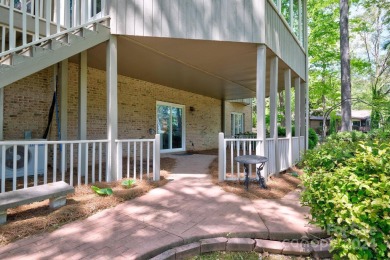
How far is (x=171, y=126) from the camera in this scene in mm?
9891

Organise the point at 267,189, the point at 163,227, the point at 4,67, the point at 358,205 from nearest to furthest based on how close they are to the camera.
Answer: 1. the point at 358,205
2. the point at 163,227
3. the point at 4,67
4. the point at 267,189

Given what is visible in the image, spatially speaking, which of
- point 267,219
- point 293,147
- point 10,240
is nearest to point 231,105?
point 293,147

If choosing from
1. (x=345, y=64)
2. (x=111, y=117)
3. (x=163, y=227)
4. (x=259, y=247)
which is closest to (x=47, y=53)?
(x=111, y=117)

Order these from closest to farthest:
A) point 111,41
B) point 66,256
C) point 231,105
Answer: point 66,256 → point 111,41 → point 231,105

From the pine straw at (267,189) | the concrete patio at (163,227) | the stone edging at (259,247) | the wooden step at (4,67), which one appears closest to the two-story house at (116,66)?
the wooden step at (4,67)

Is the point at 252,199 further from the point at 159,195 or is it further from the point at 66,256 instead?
the point at 66,256

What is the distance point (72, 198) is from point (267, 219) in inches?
116

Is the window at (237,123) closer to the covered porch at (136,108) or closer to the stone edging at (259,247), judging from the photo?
the covered porch at (136,108)

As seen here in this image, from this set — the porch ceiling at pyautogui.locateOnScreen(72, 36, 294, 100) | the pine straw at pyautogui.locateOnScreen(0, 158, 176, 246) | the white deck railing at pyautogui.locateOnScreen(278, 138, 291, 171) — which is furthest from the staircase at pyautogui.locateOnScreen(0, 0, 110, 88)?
the white deck railing at pyautogui.locateOnScreen(278, 138, 291, 171)

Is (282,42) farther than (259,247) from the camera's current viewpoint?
Yes

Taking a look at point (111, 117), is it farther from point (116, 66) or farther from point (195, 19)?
point (195, 19)

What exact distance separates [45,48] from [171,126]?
6398 mm

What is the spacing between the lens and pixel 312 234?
272 cm

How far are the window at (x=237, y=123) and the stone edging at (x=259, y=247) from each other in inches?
466
